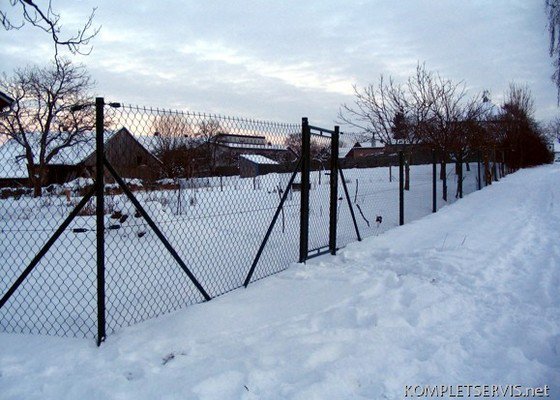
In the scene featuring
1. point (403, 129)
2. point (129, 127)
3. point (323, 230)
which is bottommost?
point (323, 230)

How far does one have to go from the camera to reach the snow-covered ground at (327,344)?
2.47 metres

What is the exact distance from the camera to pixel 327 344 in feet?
9.59

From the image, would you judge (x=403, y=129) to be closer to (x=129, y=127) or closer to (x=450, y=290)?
(x=450, y=290)

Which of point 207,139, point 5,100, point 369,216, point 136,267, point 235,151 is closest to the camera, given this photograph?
point 207,139

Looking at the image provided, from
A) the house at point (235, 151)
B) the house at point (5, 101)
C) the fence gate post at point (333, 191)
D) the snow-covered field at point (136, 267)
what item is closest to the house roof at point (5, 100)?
the house at point (5, 101)

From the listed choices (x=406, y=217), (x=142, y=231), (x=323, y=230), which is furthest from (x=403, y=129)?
(x=142, y=231)

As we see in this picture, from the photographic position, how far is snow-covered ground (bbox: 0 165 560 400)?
8.11ft

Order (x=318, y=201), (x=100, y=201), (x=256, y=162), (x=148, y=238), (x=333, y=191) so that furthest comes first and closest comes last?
(x=318, y=201)
(x=148, y=238)
(x=256, y=162)
(x=333, y=191)
(x=100, y=201)

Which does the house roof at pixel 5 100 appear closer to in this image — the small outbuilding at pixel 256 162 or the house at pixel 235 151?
the house at pixel 235 151

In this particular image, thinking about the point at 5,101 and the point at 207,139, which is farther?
the point at 5,101

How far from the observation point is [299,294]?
397 cm

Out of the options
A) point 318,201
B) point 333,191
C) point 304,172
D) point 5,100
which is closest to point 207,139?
point 304,172

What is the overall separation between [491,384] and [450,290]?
1.64 meters

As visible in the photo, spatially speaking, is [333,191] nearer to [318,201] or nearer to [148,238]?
[148,238]
